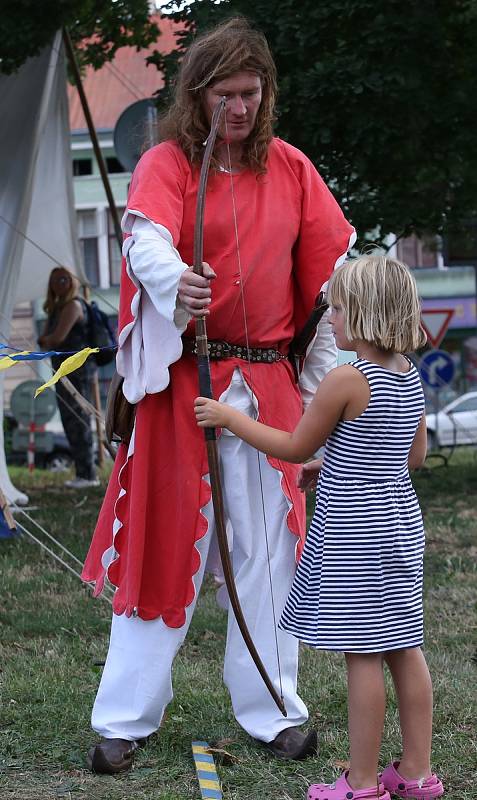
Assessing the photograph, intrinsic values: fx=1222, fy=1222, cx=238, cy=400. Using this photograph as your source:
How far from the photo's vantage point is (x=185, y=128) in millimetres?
3189

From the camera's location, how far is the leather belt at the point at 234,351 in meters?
3.18

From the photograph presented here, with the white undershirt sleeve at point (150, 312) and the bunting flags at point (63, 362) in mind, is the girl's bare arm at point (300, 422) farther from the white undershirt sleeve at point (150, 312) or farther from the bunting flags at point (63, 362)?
the bunting flags at point (63, 362)

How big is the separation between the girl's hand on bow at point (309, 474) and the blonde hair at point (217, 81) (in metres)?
0.79

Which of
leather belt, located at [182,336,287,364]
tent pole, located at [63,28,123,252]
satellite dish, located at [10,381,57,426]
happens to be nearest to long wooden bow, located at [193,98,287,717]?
leather belt, located at [182,336,287,364]

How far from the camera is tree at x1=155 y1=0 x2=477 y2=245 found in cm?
744

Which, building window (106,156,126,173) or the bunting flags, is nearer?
the bunting flags

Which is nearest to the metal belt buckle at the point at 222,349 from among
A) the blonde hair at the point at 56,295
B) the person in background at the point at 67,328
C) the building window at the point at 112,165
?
the person in background at the point at 67,328

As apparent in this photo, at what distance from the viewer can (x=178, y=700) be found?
12.4 ft

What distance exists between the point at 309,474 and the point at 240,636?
51 cm

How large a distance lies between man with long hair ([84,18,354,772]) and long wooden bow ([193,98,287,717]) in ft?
0.44

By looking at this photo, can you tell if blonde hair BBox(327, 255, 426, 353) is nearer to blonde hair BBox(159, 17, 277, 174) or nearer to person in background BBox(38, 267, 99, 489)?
blonde hair BBox(159, 17, 277, 174)

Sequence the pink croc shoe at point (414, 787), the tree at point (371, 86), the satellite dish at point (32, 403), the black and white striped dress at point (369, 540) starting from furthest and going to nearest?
the satellite dish at point (32, 403)
the tree at point (371, 86)
the pink croc shoe at point (414, 787)
the black and white striped dress at point (369, 540)

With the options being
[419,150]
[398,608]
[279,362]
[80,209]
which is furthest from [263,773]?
[80,209]

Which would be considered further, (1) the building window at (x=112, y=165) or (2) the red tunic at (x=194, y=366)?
(1) the building window at (x=112, y=165)
